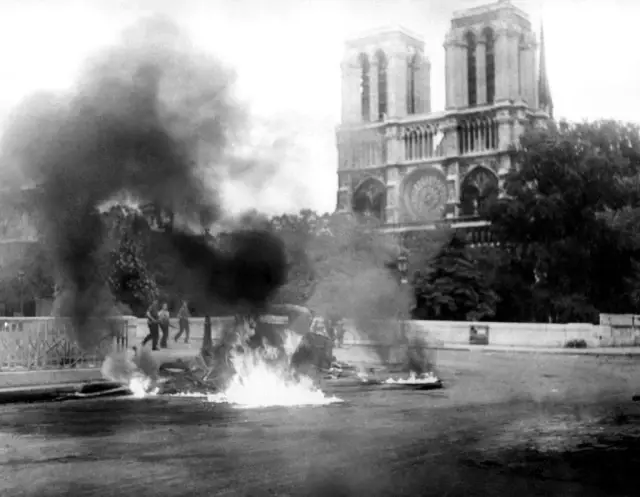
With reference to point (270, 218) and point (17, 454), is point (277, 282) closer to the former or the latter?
point (270, 218)

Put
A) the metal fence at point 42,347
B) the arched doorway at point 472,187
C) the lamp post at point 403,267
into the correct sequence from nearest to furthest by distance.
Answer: the metal fence at point 42,347
the lamp post at point 403,267
the arched doorway at point 472,187

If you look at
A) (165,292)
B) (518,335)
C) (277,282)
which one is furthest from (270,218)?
(518,335)

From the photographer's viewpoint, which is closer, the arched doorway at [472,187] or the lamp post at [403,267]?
the lamp post at [403,267]

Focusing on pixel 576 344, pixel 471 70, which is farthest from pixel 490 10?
pixel 576 344

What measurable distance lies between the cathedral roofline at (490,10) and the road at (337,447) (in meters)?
70.4

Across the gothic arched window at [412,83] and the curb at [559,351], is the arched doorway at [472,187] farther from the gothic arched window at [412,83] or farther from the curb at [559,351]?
the curb at [559,351]

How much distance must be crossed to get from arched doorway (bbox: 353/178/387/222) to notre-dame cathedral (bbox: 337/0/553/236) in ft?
0.32

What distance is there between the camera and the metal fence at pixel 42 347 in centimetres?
1727

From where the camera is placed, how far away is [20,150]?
56.5 feet

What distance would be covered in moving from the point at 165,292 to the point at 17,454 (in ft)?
71.4

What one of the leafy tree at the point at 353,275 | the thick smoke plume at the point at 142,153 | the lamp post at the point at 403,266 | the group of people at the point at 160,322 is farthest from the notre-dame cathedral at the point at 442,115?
the thick smoke plume at the point at 142,153

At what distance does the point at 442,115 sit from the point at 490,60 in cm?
661

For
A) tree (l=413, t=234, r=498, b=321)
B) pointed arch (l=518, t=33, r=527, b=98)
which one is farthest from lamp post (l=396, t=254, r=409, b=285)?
pointed arch (l=518, t=33, r=527, b=98)

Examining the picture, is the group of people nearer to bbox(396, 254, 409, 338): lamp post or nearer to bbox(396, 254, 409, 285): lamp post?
bbox(396, 254, 409, 338): lamp post
